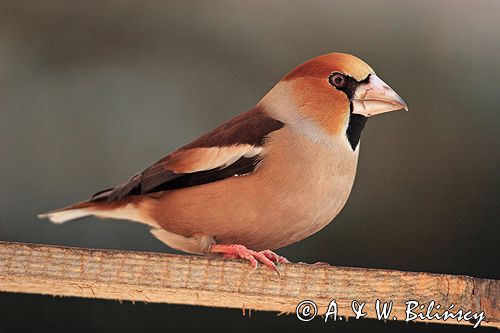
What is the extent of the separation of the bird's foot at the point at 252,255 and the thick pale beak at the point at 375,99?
0.40 m

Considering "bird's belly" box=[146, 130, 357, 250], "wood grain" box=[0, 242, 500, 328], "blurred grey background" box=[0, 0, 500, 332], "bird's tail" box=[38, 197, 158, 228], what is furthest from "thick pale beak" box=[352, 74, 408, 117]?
"blurred grey background" box=[0, 0, 500, 332]

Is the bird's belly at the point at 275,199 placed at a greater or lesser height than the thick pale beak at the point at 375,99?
lesser

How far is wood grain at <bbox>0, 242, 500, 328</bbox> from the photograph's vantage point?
6.36 ft

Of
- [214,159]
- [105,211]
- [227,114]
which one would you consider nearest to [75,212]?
[105,211]

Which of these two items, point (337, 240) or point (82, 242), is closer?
point (337, 240)

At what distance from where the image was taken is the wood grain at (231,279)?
1.94 m

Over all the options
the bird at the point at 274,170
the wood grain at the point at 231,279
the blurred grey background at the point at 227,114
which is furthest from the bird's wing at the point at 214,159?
the blurred grey background at the point at 227,114

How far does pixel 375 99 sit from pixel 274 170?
28cm

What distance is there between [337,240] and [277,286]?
5.45 ft

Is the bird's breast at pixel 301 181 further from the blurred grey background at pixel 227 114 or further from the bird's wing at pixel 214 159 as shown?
the blurred grey background at pixel 227 114

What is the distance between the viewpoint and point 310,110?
86.4 inches

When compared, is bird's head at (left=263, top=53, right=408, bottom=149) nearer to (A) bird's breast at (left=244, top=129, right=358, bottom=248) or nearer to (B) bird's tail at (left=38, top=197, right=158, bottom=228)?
(A) bird's breast at (left=244, top=129, right=358, bottom=248)

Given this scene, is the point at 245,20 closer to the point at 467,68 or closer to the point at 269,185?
the point at 467,68

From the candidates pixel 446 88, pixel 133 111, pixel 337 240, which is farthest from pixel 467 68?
pixel 133 111
